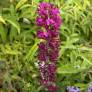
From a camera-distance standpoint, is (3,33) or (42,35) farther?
(3,33)

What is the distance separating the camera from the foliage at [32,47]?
2.29 metres

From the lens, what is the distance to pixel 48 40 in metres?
1.97

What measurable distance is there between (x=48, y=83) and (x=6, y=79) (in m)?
0.26

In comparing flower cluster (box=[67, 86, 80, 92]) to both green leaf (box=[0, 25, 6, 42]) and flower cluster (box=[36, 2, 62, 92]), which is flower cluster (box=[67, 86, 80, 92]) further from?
green leaf (box=[0, 25, 6, 42])

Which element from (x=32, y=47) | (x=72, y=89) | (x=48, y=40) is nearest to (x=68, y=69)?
(x=72, y=89)

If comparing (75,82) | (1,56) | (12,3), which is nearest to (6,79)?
(1,56)

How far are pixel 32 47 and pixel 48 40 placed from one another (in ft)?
1.11

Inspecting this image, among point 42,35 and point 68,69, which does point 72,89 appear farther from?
point 42,35

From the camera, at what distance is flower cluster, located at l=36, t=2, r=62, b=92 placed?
1.94 m

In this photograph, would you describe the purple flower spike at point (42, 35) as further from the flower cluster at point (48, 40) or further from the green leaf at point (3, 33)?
the green leaf at point (3, 33)

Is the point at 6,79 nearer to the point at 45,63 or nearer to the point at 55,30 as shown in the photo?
the point at 45,63

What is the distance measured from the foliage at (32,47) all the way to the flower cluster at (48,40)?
16 cm

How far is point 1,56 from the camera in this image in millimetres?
2393

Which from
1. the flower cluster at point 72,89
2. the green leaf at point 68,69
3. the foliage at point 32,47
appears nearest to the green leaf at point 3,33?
the foliage at point 32,47
